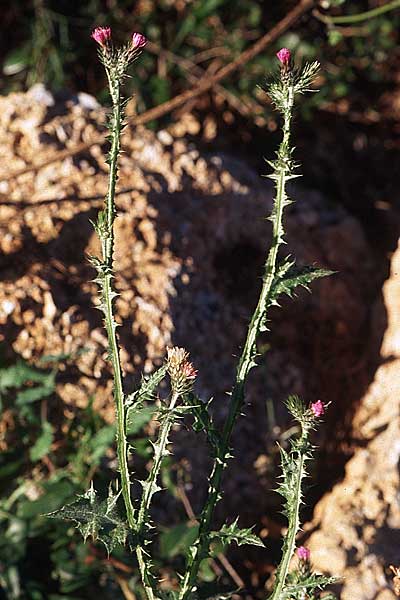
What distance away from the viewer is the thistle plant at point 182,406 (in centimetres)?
136

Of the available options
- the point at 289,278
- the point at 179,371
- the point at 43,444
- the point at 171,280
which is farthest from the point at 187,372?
the point at 171,280

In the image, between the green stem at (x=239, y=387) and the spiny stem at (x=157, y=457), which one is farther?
the green stem at (x=239, y=387)

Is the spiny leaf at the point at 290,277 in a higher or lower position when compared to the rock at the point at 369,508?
higher

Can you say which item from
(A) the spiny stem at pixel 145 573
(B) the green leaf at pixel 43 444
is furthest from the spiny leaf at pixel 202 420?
(B) the green leaf at pixel 43 444

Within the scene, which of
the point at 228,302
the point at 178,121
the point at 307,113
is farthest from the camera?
the point at 307,113

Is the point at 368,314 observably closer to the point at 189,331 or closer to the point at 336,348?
the point at 336,348

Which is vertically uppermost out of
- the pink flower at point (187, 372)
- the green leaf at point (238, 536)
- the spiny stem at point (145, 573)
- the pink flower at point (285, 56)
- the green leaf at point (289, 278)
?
the pink flower at point (285, 56)

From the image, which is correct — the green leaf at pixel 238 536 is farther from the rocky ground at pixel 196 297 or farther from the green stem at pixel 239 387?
the rocky ground at pixel 196 297

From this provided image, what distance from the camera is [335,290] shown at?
9.39 ft

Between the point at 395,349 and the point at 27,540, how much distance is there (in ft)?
3.90

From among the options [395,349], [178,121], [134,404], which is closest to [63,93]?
[178,121]

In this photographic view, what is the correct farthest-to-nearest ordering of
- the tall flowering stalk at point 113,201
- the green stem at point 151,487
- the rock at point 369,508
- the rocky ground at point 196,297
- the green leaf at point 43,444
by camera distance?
the rocky ground at point 196,297, the green leaf at point 43,444, the rock at point 369,508, the green stem at point 151,487, the tall flowering stalk at point 113,201

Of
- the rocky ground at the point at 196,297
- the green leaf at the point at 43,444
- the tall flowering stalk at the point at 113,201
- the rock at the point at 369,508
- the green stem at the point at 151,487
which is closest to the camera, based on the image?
the tall flowering stalk at the point at 113,201

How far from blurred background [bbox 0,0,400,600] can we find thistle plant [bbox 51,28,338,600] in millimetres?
318
